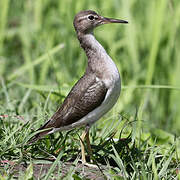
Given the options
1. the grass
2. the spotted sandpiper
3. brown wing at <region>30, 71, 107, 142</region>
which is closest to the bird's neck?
the spotted sandpiper

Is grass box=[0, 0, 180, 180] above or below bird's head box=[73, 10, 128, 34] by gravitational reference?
below

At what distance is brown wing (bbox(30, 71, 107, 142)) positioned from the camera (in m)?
4.27

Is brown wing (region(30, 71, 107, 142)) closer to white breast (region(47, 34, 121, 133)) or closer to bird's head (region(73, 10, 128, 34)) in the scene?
white breast (region(47, 34, 121, 133))

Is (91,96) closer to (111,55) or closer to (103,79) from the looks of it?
(103,79)

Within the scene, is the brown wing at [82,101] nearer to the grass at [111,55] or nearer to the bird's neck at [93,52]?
the bird's neck at [93,52]

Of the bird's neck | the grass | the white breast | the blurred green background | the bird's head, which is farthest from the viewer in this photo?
the blurred green background

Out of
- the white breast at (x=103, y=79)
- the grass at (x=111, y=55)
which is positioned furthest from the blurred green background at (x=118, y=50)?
the white breast at (x=103, y=79)

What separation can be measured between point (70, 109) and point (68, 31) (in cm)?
356

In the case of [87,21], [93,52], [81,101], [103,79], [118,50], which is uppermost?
[87,21]

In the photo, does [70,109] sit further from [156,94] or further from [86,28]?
[156,94]

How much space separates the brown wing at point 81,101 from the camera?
14.0 ft

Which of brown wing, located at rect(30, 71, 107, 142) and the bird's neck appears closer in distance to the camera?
brown wing, located at rect(30, 71, 107, 142)

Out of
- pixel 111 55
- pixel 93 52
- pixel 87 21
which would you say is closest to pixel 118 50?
A: pixel 111 55

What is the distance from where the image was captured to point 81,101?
14.3 ft
